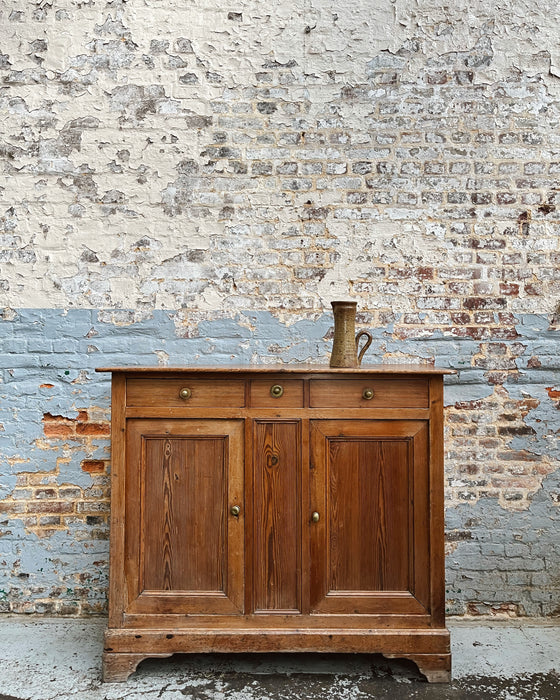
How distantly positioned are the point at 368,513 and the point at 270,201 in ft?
5.29

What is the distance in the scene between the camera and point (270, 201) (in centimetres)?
297

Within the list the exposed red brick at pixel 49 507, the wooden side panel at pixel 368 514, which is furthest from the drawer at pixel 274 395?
the exposed red brick at pixel 49 507

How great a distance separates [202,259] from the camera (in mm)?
2965

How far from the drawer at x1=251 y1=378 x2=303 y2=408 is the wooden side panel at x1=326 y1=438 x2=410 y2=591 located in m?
0.23

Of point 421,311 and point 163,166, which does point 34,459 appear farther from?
point 421,311

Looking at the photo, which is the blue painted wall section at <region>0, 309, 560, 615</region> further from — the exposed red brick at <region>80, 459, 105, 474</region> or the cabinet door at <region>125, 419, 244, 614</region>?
the cabinet door at <region>125, 419, 244, 614</region>

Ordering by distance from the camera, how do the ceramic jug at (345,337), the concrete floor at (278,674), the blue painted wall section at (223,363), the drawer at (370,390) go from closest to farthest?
the concrete floor at (278,674) < the drawer at (370,390) < the ceramic jug at (345,337) < the blue painted wall section at (223,363)

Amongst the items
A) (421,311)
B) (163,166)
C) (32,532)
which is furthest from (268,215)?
(32,532)

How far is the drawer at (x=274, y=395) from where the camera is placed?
2.35m

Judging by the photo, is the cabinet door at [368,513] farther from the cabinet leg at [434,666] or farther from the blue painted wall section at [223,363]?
the blue painted wall section at [223,363]

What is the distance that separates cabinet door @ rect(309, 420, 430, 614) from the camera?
232cm

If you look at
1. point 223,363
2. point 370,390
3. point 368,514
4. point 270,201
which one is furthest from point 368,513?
point 270,201

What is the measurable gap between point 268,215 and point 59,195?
108 centimetres

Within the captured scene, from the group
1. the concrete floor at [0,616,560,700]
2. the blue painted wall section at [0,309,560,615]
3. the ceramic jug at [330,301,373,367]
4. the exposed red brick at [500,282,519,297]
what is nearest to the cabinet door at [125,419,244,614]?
the concrete floor at [0,616,560,700]
